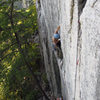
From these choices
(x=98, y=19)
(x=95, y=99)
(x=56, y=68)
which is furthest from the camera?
(x=56, y=68)

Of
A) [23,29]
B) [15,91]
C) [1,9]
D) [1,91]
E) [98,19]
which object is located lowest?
[15,91]

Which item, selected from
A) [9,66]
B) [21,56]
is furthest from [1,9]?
[9,66]

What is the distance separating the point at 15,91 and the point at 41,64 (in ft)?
13.8

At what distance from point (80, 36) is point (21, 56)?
630cm

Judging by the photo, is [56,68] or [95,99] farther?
[56,68]

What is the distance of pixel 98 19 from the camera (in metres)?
1.73

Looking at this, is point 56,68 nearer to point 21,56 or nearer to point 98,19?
point 21,56

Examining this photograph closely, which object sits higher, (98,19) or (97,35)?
(98,19)

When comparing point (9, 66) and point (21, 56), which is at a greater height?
point (21, 56)

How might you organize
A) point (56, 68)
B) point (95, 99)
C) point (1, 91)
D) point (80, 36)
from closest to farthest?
point (95, 99) < point (80, 36) < point (56, 68) < point (1, 91)

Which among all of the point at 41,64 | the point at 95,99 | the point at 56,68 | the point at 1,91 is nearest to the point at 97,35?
the point at 95,99

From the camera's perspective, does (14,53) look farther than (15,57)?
No

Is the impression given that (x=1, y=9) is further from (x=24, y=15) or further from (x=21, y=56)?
(x=21, y=56)

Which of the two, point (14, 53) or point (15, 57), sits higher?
point (14, 53)
